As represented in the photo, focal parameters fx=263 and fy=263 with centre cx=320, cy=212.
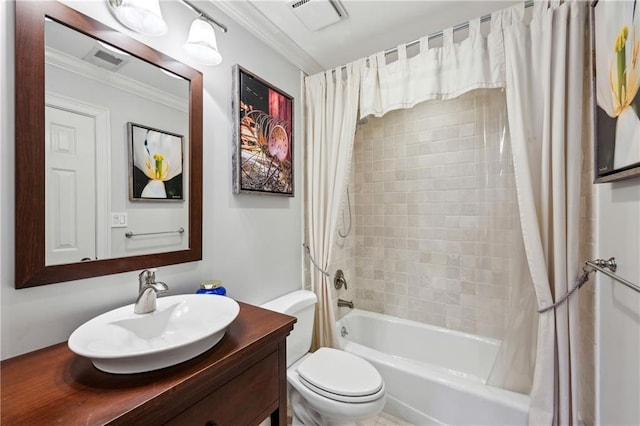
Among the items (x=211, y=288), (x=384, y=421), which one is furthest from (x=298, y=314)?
(x=384, y=421)

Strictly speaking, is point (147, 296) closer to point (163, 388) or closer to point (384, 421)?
point (163, 388)

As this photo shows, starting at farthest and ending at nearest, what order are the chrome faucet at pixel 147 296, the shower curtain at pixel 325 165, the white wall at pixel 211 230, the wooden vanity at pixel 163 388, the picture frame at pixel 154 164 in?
the shower curtain at pixel 325 165 → the picture frame at pixel 154 164 → the chrome faucet at pixel 147 296 → the white wall at pixel 211 230 → the wooden vanity at pixel 163 388

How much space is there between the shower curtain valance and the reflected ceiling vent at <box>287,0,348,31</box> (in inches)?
12.9

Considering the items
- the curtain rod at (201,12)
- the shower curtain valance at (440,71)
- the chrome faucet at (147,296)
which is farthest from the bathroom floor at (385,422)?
the curtain rod at (201,12)

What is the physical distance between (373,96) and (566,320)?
59.0 inches

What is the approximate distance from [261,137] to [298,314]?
1095 millimetres

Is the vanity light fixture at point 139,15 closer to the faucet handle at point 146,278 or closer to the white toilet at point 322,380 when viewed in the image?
the faucet handle at point 146,278

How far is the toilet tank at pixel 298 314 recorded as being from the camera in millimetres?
1533

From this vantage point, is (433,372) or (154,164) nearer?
(154,164)

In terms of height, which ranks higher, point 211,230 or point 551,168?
point 551,168

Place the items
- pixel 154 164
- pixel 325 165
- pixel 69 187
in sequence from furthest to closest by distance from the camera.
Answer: pixel 325 165
pixel 154 164
pixel 69 187

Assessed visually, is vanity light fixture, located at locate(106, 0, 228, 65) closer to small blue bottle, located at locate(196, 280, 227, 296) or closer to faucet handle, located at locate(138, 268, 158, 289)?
faucet handle, located at locate(138, 268, 158, 289)

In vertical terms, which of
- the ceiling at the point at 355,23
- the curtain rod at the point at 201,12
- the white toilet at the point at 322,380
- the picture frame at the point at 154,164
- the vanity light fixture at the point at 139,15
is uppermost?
the ceiling at the point at 355,23

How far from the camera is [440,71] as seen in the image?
1.46 meters
